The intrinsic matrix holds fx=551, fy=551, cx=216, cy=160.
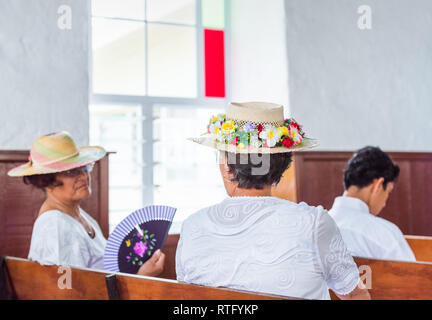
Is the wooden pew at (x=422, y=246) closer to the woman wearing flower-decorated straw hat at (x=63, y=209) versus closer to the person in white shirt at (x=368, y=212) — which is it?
the person in white shirt at (x=368, y=212)

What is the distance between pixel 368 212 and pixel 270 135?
54.0 inches

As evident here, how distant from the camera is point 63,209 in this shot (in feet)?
10.9

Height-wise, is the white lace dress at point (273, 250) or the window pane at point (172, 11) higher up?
the window pane at point (172, 11)

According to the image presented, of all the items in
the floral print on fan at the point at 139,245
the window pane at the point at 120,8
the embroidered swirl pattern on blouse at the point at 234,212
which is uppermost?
the window pane at the point at 120,8

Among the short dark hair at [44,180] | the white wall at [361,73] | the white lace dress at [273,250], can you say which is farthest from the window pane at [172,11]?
the white lace dress at [273,250]

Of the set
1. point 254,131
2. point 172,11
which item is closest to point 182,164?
point 172,11

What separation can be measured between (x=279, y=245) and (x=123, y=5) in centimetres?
373

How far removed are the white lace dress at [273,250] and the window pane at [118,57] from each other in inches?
126

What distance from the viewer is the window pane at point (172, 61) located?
5.19 metres

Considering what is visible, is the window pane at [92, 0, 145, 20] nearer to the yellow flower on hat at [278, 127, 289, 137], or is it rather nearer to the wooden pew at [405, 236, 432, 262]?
the wooden pew at [405, 236, 432, 262]

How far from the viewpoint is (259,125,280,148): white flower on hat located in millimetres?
2178

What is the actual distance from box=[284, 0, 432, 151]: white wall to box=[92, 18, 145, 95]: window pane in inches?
55.0
